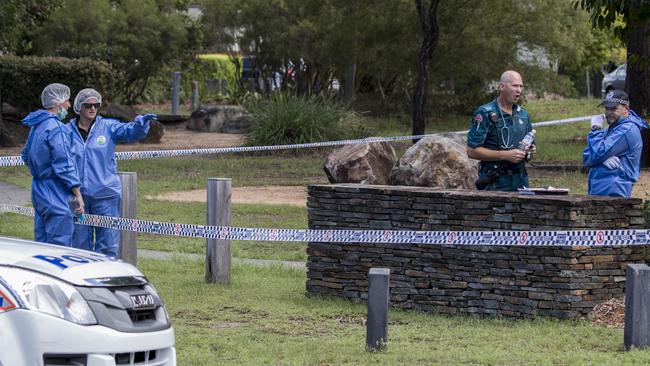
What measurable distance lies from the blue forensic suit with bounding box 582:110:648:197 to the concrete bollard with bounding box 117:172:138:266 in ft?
14.1

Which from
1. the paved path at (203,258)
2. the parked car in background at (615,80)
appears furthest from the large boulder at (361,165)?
the parked car in background at (615,80)

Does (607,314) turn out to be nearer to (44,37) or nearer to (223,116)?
(223,116)

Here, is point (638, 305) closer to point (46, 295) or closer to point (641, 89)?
point (46, 295)

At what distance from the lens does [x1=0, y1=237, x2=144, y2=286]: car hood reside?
6043mm

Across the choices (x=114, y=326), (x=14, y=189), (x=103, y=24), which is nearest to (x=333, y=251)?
(x=114, y=326)

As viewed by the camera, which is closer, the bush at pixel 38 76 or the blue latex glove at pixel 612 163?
the blue latex glove at pixel 612 163

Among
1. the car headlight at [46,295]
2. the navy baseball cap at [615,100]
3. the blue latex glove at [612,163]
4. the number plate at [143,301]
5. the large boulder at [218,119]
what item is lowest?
the large boulder at [218,119]

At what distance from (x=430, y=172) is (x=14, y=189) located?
783 centimetres

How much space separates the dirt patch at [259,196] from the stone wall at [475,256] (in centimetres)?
729

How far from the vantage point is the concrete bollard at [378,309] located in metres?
7.78

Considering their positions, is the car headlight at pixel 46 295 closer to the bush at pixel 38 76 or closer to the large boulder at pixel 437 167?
the large boulder at pixel 437 167

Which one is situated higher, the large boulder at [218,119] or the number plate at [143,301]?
the number plate at [143,301]

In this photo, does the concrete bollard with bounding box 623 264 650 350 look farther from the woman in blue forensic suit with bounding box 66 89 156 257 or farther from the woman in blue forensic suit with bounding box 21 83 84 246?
the woman in blue forensic suit with bounding box 66 89 156 257

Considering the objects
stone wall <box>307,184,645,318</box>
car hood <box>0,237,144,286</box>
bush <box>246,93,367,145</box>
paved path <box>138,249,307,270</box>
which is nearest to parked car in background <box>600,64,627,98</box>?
bush <box>246,93,367,145</box>
